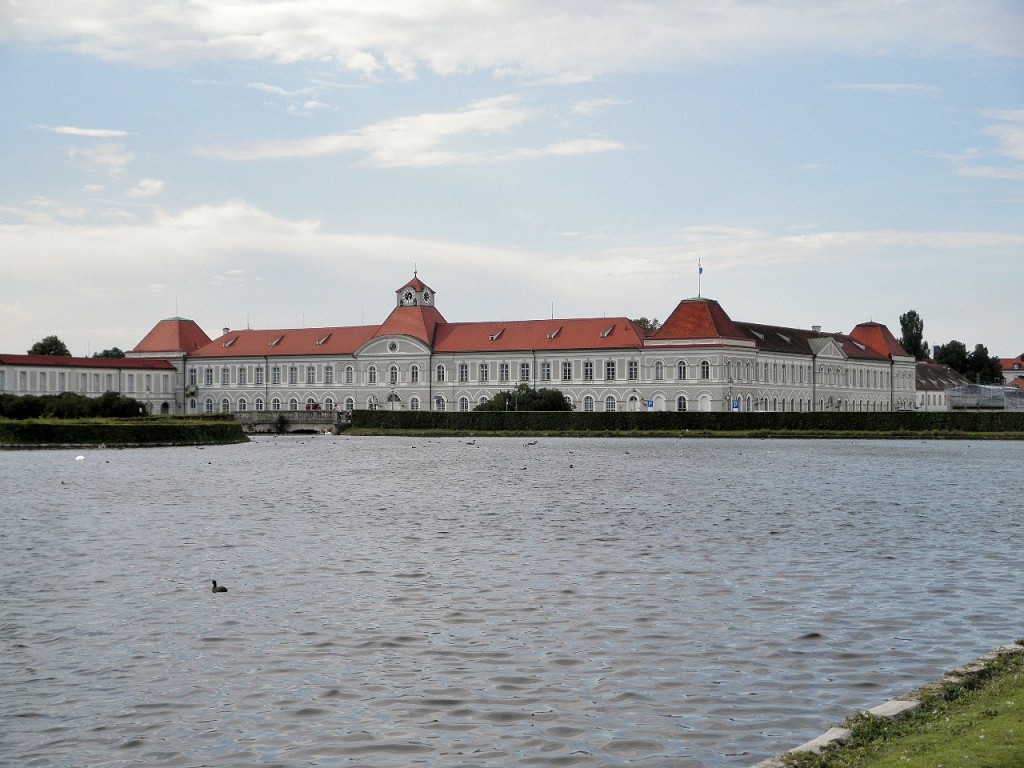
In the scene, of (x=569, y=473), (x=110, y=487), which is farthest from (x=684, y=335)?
(x=110, y=487)

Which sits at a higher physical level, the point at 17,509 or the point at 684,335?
the point at 684,335

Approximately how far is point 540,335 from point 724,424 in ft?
117

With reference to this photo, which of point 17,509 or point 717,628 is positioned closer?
point 717,628

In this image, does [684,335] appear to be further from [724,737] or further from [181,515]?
[724,737]

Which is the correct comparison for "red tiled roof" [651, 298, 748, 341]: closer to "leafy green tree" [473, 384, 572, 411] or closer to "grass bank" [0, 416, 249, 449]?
"leafy green tree" [473, 384, 572, 411]

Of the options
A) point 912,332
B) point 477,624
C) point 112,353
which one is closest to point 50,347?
point 112,353

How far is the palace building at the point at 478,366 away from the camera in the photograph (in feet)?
386

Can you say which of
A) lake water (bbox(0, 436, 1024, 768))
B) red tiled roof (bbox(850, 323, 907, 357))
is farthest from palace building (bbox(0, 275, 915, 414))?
lake water (bbox(0, 436, 1024, 768))

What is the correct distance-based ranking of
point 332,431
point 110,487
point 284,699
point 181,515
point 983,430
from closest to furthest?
point 284,699 < point 181,515 < point 110,487 < point 983,430 < point 332,431

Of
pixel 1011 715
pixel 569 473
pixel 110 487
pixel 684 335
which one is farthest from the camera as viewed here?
pixel 684 335

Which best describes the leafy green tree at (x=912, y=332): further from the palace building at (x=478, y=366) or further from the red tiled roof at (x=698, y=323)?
the red tiled roof at (x=698, y=323)

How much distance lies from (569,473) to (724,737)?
36.7 meters

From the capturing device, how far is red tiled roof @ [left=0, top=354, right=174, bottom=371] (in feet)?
389

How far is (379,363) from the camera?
129 metres
